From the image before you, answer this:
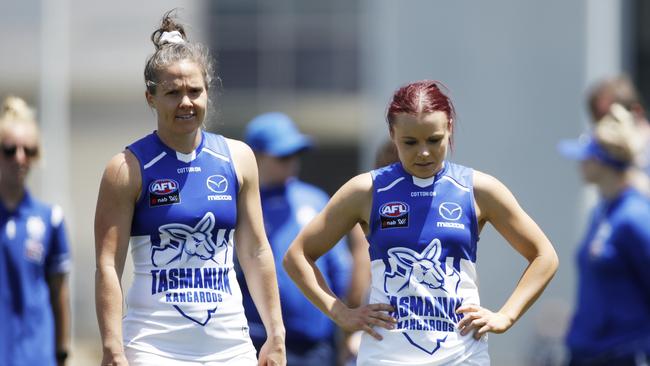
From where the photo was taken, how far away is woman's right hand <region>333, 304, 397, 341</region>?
16.7 ft

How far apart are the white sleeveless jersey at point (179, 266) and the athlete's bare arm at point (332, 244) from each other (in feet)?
1.02

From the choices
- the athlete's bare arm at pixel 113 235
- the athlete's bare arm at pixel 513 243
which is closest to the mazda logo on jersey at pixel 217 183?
the athlete's bare arm at pixel 113 235

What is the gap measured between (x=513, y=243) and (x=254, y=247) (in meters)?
1.02

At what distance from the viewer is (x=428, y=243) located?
509 cm

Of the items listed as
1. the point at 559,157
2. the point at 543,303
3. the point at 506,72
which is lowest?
the point at 543,303

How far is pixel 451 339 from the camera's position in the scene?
5082 millimetres

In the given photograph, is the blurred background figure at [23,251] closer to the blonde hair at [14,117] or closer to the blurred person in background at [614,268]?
the blonde hair at [14,117]

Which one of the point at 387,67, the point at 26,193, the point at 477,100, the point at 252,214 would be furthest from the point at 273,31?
the point at 252,214

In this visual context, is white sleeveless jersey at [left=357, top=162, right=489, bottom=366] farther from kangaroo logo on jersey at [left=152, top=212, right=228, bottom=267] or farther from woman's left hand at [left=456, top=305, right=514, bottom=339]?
kangaroo logo on jersey at [left=152, top=212, right=228, bottom=267]

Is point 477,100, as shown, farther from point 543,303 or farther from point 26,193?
point 26,193

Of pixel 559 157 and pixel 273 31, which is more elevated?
pixel 273 31

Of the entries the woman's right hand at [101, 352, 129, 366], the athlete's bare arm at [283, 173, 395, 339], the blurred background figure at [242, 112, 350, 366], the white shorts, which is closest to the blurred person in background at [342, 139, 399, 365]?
the blurred background figure at [242, 112, 350, 366]

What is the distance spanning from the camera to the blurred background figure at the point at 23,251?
280 inches

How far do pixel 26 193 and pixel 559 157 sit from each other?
33.0ft
